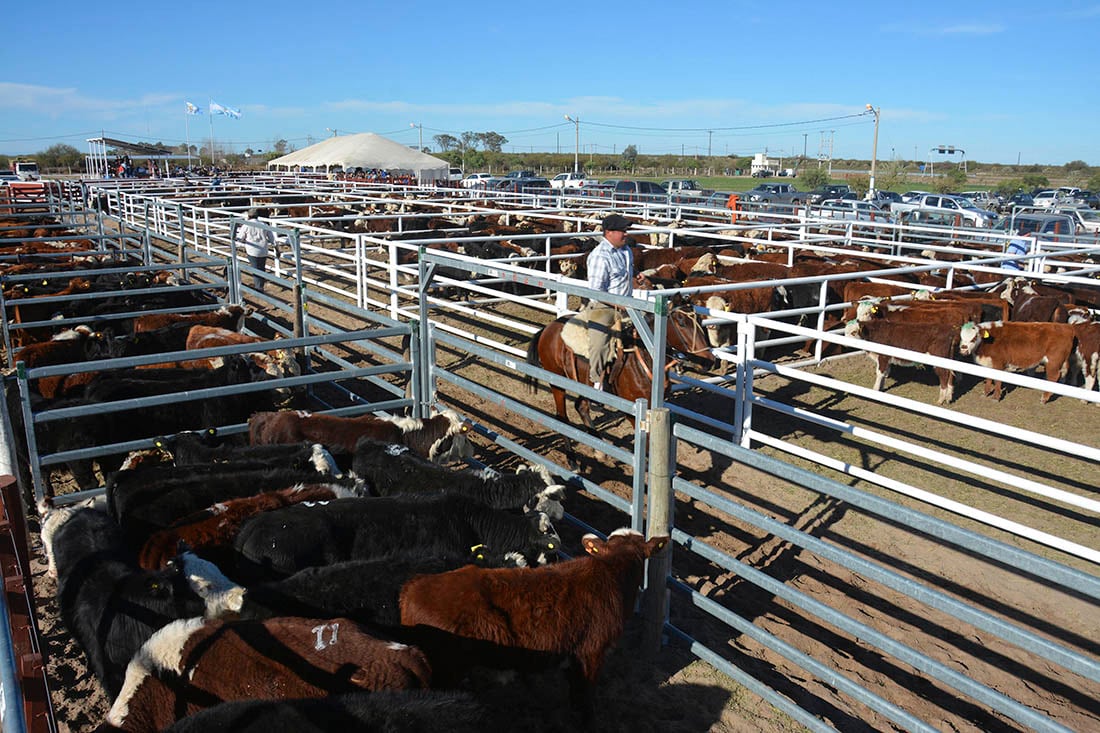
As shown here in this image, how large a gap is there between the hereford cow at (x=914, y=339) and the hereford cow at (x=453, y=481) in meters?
5.41

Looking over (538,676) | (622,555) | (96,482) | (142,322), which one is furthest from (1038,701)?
(142,322)

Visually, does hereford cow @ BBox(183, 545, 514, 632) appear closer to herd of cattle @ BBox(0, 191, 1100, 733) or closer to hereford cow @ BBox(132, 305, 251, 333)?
herd of cattle @ BBox(0, 191, 1100, 733)

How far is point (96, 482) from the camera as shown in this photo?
19.6ft

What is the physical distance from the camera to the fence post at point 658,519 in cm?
390

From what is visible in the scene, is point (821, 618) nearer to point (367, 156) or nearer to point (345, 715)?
point (345, 715)

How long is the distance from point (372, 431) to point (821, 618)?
11.3 ft

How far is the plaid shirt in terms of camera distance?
7.20 metres

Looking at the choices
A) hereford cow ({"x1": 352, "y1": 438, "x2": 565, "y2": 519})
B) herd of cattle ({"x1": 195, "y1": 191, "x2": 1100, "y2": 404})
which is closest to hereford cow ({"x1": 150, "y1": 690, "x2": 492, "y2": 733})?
hereford cow ({"x1": 352, "y1": 438, "x2": 565, "y2": 519})

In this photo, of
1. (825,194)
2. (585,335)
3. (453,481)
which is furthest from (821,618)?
(825,194)

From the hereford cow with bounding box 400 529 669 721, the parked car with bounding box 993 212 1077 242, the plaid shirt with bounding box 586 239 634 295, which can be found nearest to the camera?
the hereford cow with bounding box 400 529 669 721

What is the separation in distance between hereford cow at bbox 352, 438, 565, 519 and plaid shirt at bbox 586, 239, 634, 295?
8.77 ft

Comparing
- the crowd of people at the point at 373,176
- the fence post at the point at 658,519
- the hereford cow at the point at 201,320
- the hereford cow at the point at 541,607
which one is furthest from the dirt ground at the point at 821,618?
the crowd of people at the point at 373,176

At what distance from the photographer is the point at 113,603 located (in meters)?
3.61

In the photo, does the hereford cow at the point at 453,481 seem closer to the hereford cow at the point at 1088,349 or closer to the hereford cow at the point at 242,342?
the hereford cow at the point at 242,342
